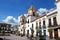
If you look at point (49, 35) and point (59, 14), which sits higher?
point (59, 14)

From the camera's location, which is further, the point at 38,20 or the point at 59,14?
the point at 38,20

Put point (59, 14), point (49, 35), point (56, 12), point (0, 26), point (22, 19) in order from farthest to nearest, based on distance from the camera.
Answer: point (0, 26)
point (22, 19)
point (49, 35)
point (56, 12)
point (59, 14)

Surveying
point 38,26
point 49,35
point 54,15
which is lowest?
point 49,35

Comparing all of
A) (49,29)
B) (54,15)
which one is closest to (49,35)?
(49,29)

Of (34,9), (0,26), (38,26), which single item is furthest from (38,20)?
(0,26)

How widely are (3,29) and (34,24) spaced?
31153mm

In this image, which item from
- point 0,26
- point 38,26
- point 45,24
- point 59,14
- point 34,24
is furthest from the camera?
point 0,26

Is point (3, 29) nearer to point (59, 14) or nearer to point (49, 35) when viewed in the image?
point (49, 35)

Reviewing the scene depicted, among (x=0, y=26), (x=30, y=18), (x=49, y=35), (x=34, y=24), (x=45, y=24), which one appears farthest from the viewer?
(x=0, y=26)

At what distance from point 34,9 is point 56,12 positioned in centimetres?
1658

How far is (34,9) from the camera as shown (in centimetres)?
3828

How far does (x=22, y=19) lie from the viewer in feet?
160

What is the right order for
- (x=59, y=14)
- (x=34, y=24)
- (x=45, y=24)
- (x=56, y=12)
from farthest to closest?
(x=34, y=24), (x=45, y=24), (x=56, y=12), (x=59, y=14)

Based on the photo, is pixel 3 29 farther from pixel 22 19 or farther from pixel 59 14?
pixel 59 14
